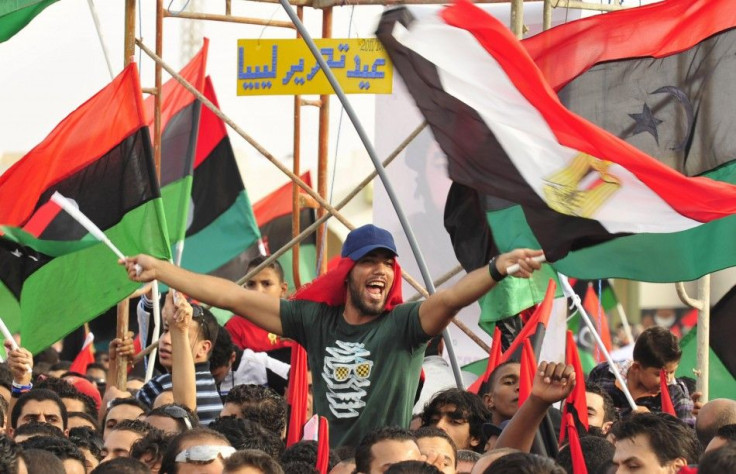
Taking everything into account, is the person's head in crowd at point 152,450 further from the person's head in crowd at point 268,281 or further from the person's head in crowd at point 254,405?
the person's head in crowd at point 268,281

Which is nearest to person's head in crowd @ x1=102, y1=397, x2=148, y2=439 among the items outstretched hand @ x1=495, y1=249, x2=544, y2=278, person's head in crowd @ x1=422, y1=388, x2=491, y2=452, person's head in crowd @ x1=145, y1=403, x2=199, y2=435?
person's head in crowd @ x1=145, y1=403, x2=199, y2=435

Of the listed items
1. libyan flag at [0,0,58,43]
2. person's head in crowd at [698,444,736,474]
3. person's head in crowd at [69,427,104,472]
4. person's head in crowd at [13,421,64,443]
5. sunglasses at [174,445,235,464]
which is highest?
libyan flag at [0,0,58,43]

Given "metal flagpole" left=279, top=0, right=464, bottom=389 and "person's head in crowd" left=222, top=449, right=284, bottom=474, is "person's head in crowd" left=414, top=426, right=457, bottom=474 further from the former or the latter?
"metal flagpole" left=279, top=0, right=464, bottom=389

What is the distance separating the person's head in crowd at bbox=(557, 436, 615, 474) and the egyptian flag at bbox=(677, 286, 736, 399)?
2859 millimetres

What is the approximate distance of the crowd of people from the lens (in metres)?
6.12

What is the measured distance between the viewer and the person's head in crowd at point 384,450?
20.1 feet

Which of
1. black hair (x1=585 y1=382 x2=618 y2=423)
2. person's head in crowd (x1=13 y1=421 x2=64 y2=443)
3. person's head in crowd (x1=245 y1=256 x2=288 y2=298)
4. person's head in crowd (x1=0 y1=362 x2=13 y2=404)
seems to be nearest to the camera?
person's head in crowd (x1=13 y1=421 x2=64 y2=443)

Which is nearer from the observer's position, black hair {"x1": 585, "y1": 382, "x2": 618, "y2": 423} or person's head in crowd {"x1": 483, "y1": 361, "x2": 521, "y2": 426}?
person's head in crowd {"x1": 483, "y1": 361, "x2": 521, "y2": 426}

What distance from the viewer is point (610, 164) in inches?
278

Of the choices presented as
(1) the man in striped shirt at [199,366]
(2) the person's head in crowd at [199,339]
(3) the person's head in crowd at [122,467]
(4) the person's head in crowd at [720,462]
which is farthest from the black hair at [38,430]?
(4) the person's head in crowd at [720,462]

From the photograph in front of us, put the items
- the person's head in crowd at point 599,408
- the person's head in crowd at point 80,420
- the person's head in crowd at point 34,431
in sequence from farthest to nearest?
1. the person's head in crowd at point 80,420
2. the person's head in crowd at point 599,408
3. the person's head in crowd at point 34,431

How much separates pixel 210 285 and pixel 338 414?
0.84 m

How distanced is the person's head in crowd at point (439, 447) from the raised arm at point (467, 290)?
44 centimetres

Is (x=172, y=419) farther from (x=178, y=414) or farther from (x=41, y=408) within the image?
(x=41, y=408)
